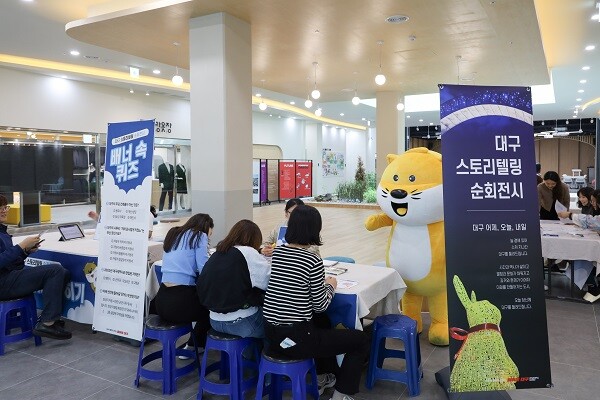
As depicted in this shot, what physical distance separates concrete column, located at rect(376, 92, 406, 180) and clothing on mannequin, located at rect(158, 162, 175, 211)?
634cm

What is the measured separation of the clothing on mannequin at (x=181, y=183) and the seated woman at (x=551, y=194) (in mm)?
10684

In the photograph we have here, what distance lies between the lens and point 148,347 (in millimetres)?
3896

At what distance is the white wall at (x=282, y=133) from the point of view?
59.4 feet

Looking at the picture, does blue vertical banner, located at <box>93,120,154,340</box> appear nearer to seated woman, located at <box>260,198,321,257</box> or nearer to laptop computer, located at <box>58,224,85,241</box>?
seated woman, located at <box>260,198,321,257</box>

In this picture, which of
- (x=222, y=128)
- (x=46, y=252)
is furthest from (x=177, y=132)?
(x=46, y=252)

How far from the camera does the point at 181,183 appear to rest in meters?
14.3

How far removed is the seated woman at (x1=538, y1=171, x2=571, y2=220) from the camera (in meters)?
6.03

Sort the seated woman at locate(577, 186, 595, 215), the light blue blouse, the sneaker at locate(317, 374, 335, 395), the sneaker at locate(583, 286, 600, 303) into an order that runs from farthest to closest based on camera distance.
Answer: the seated woman at locate(577, 186, 595, 215), the sneaker at locate(583, 286, 600, 303), the light blue blouse, the sneaker at locate(317, 374, 335, 395)

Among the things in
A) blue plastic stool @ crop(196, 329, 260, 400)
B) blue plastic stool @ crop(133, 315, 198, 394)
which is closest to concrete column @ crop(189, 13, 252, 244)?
blue plastic stool @ crop(133, 315, 198, 394)

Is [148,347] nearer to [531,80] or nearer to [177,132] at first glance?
[531,80]

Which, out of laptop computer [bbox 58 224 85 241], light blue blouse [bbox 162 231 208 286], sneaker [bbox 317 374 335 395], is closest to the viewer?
sneaker [bbox 317 374 335 395]

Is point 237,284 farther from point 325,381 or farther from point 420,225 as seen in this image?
point 420,225

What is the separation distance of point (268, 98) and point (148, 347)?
461 inches

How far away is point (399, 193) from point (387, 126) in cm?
856
